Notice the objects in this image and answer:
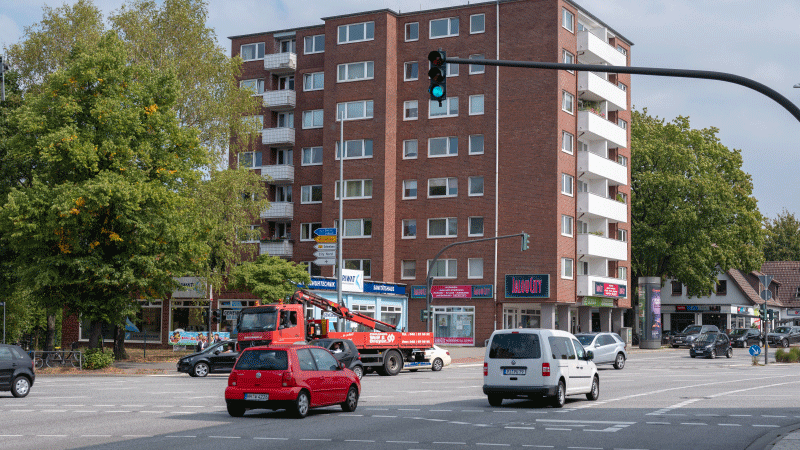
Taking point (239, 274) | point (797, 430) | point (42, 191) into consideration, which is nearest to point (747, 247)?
point (239, 274)

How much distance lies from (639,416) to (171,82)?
27442 millimetres

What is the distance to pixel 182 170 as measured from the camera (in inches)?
1522

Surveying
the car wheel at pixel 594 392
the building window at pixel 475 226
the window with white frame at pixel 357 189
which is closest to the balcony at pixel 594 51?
the building window at pixel 475 226

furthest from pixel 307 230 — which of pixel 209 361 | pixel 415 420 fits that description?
pixel 415 420

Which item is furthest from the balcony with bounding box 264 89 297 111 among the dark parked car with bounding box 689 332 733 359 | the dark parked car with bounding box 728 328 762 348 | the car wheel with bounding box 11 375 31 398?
the car wheel with bounding box 11 375 31 398

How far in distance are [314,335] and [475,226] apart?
29.6 m

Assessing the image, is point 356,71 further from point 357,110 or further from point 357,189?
point 357,189

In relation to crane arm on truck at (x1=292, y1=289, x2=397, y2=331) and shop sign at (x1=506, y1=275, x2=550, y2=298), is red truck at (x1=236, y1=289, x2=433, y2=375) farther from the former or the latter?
shop sign at (x1=506, y1=275, x2=550, y2=298)

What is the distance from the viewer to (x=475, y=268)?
199 feet

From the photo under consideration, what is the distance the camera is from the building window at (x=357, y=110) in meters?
62.8

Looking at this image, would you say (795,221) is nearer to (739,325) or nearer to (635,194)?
(739,325)

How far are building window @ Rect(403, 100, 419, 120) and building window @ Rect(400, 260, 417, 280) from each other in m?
9.87

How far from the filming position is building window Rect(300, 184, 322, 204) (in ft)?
214

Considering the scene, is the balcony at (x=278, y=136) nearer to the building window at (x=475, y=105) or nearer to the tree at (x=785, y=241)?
the building window at (x=475, y=105)
